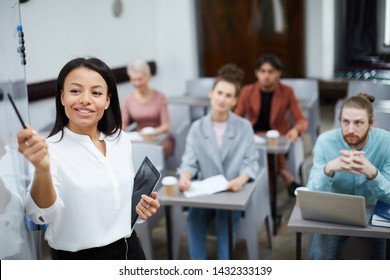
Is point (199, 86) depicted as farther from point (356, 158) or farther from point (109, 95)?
point (109, 95)

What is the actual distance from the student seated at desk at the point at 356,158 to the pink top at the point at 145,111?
140 centimetres

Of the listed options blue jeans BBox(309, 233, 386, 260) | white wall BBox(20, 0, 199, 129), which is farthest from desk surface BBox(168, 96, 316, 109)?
blue jeans BBox(309, 233, 386, 260)

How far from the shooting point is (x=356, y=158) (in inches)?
59.5

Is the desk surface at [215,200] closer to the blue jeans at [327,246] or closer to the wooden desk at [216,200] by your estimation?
the wooden desk at [216,200]

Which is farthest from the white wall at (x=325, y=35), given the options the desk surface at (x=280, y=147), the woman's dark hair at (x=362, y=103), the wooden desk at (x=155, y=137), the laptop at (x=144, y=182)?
the wooden desk at (x=155, y=137)

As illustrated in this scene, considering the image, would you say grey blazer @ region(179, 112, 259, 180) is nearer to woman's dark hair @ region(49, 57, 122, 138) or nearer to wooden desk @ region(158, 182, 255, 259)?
wooden desk @ region(158, 182, 255, 259)

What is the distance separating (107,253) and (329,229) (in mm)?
803

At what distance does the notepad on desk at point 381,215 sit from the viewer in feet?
5.22

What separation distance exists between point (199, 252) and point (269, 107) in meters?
1.27

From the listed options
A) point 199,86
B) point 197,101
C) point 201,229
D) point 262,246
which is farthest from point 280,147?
point 199,86

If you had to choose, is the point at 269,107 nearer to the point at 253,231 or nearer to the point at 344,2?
the point at 253,231

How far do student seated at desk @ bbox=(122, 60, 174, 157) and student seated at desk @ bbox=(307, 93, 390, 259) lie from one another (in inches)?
50.8

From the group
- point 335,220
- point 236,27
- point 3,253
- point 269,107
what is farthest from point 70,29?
point 236,27

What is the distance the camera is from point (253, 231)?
2.41 m
